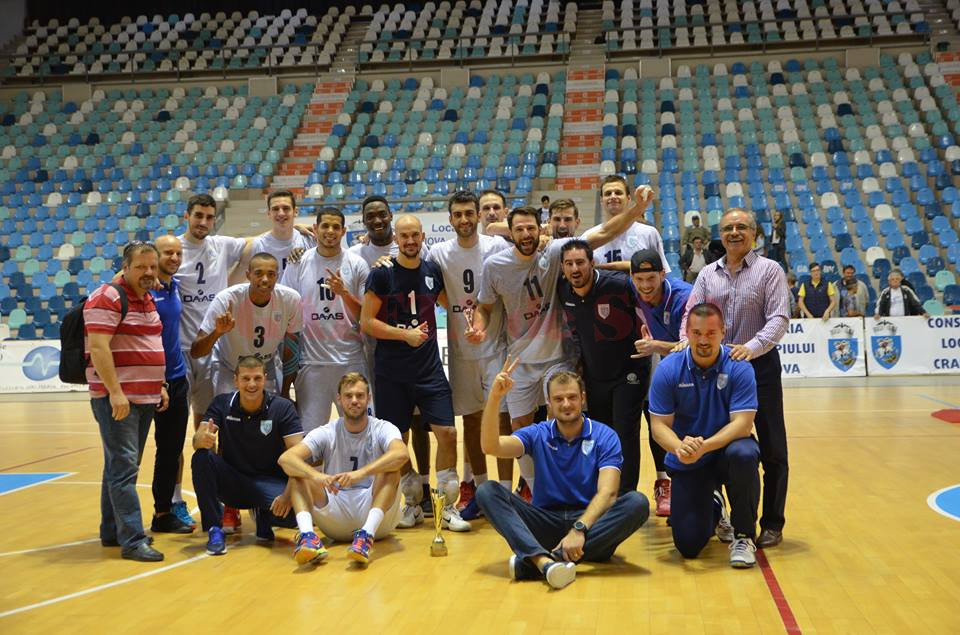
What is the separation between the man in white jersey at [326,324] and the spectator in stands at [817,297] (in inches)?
377

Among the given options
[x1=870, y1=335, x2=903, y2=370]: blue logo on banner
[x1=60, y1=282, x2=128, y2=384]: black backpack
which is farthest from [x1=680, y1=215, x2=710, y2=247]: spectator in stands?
[x1=60, y1=282, x2=128, y2=384]: black backpack

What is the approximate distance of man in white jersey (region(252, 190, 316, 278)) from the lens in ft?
21.6

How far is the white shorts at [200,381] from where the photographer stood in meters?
6.26

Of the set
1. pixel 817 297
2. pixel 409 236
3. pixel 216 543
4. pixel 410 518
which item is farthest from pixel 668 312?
pixel 817 297

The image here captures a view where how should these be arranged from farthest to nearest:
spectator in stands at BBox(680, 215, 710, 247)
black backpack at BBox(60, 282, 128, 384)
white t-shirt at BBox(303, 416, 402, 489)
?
spectator in stands at BBox(680, 215, 710, 247) → white t-shirt at BBox(303, 416, 402, 489) → black backpack at BBox(60, 282, 128, 384)

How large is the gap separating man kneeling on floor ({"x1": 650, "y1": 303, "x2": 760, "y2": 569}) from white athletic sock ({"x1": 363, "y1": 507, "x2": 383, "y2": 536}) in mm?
1640

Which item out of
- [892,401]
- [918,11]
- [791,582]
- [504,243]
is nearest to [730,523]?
[791,582]

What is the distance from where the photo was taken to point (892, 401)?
1135 cm

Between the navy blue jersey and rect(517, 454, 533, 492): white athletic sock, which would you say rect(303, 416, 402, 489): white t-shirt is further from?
rect(517, 454, 533, 492): white athletic sock

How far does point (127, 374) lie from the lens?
210 inches

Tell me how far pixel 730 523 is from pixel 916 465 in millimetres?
2930

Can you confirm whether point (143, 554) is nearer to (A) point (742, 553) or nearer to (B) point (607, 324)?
(B) point (607, 324)

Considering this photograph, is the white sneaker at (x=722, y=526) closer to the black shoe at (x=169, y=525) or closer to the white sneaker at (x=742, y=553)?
the white sneaker at (x=742, y=553)

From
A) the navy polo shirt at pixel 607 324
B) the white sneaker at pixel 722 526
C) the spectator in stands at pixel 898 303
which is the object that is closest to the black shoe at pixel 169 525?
the navy polo shirt at pixel 607 324
